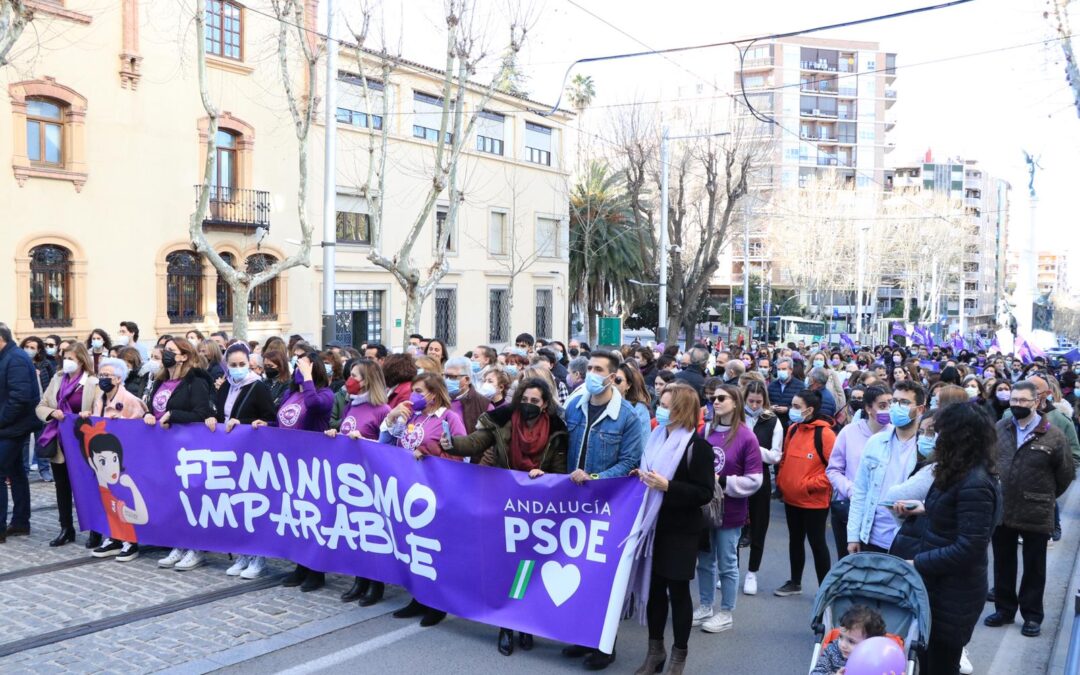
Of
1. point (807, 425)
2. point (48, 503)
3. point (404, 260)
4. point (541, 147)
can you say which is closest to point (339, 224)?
point (404, 260)

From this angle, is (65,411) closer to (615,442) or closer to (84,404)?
(84,404)

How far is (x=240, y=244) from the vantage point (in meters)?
24.7

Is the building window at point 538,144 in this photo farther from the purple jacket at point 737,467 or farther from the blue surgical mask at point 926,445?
the blue surgical mask at point 926,445

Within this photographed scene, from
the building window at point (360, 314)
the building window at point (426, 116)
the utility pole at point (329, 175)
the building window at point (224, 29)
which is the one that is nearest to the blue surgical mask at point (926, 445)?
the utility pole at point (329, 175)

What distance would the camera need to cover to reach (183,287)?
23.7 metres

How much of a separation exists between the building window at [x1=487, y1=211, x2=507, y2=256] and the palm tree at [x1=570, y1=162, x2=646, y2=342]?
23.3 ft

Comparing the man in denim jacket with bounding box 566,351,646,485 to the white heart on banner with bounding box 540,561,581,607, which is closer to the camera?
the white heart on banner with bounding box 540,561,581,607

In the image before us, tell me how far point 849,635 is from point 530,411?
2.51 m

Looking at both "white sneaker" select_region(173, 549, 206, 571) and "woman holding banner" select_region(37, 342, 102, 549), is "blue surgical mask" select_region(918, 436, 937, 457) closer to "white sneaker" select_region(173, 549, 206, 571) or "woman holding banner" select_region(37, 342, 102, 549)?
"white sneaker" select_region(173, 549, 206, 571)

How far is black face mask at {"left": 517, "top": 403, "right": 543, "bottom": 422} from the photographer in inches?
246

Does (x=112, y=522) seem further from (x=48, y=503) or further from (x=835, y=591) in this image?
(x=835, y=591)

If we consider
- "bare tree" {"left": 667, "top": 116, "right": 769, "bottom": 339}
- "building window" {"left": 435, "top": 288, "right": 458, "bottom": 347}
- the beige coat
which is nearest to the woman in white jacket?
the beige coat

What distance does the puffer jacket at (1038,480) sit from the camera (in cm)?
682

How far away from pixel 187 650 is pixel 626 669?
2.81m
